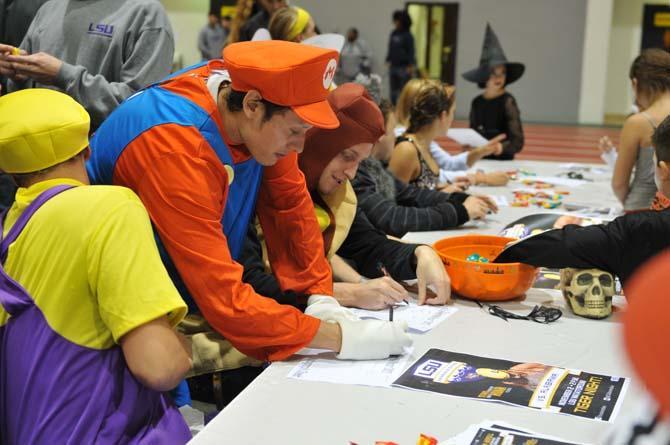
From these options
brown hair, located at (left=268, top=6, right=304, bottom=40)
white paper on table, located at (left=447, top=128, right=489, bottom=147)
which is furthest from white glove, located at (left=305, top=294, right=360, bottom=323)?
white paper on table, located at (left=447, top=128, right=489, bottom=147)

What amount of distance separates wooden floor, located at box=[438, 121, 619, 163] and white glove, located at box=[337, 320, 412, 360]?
6.78 metres

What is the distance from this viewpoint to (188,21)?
15016 millimetres

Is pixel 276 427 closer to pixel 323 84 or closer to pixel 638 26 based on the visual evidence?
pixel 323 84

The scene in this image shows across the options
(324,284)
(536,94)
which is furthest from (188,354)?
(536,94)

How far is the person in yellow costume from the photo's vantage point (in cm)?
136

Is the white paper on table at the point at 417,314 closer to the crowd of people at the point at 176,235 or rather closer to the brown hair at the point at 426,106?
the crowd of people at the point at 176,235

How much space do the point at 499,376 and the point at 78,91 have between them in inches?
60.3

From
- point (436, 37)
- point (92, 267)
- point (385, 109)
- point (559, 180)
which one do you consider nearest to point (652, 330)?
point (92, 267)

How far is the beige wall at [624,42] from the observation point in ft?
44.4

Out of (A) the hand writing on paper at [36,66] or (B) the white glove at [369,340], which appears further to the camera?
(A) the hand writing on paper at [36,66]

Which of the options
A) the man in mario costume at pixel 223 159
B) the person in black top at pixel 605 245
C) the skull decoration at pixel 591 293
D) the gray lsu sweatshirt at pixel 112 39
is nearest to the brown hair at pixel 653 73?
the person in black top at pixel 605 245

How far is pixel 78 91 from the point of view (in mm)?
2326

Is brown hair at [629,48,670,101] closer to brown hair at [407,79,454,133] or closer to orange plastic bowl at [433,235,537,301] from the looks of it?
brown hair at [407,79,454,133]

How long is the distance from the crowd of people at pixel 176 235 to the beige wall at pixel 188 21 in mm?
12954
